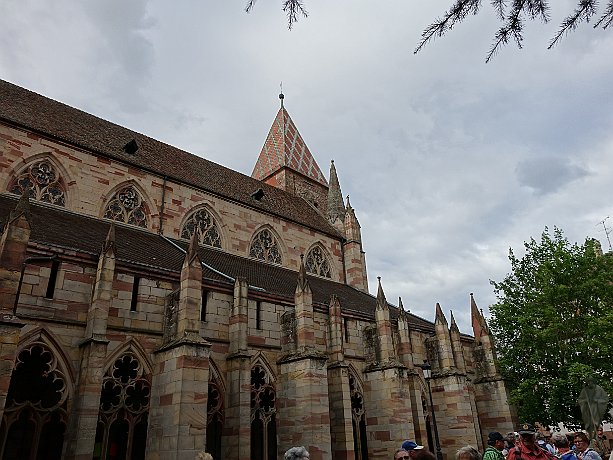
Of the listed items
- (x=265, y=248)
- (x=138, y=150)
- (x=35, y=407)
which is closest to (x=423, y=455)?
(x=35, y=407)

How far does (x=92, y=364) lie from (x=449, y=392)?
12601mm

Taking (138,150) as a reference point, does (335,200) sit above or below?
above

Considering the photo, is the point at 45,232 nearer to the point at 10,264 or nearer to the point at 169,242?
the point at 10,264

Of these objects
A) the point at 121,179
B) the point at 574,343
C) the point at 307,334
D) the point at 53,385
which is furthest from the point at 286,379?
the point at 574,343

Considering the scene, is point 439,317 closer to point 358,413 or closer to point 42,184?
point 358,413

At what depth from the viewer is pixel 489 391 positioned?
1953 centimetres

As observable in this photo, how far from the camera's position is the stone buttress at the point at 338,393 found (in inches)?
534

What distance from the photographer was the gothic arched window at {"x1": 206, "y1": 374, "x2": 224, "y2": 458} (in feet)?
39.5

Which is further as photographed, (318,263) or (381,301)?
(318,263)

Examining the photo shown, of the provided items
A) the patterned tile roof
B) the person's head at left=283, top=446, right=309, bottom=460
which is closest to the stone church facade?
the person's head at left=283, top=446, right=309, bottom=460

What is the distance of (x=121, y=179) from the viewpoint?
1750 cm

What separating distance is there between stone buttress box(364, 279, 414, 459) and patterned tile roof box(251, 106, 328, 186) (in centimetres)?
1763

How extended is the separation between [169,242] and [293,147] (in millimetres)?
20118

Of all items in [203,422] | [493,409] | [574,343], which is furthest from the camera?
[493,409]
